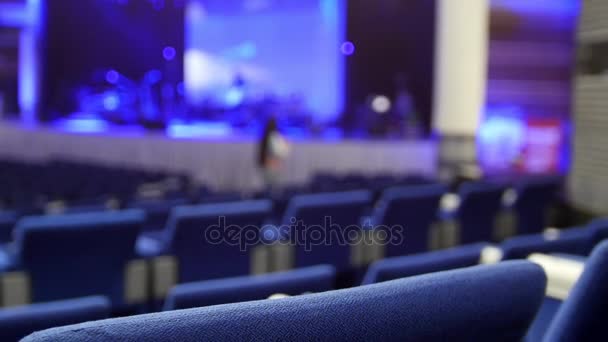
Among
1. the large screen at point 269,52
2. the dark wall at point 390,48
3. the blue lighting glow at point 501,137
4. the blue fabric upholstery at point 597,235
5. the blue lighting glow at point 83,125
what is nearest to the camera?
the blue fabric upholstery at point 597,235

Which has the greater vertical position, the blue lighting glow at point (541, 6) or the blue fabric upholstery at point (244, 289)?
the blue lighting glow at point (541, 6)

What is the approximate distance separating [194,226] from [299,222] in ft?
2.52

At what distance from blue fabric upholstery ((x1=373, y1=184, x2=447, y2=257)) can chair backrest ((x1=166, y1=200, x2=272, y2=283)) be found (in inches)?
36.6

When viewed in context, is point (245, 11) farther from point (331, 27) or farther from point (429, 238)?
point (429, 238)

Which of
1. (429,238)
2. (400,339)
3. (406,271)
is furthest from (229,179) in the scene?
(400,339)

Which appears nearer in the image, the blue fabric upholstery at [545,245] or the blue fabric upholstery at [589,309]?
the blue fabric upholstery at [589,309]

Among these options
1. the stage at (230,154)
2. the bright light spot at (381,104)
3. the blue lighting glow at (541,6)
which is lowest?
the stage at (230,154)

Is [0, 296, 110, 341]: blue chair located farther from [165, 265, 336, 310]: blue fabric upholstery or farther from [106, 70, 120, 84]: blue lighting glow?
[106, 70, 120, 84]: blue lighting glow

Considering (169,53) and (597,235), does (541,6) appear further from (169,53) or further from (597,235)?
(597,235)

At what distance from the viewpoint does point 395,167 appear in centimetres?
1255

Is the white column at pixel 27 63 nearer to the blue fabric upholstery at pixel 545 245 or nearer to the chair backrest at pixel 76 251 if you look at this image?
the chair backrest at pixel 76 251

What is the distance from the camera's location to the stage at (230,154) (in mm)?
12430

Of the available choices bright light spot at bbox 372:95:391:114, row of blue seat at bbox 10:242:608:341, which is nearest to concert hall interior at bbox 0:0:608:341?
row of blue seat at bbox 10:242:608:341

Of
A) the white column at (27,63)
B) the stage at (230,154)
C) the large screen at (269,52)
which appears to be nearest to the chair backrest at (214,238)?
the stage at (230,154)
